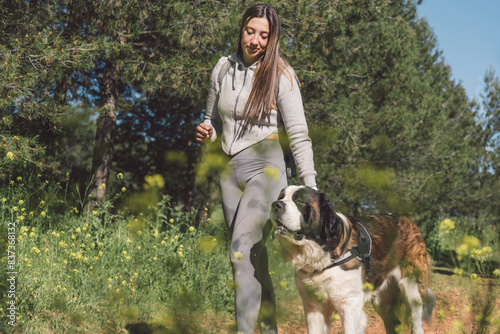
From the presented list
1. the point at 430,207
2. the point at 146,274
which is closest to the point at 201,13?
the point at 146,274

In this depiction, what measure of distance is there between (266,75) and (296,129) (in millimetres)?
375

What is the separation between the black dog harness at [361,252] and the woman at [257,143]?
1.56 feet

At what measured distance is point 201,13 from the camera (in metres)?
6.93

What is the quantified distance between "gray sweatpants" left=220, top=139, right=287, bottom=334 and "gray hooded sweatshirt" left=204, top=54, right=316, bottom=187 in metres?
0.08

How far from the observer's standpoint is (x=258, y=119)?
9.52 feet

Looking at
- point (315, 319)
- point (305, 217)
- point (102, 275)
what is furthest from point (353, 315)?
point (102, 275)

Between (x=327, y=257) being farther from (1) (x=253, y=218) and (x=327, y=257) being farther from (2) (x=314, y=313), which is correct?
(1) (x=253, y=218)

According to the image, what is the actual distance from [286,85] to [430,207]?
12218mm

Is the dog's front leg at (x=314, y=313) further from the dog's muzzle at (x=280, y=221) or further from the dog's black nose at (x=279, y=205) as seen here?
the dog's black nose at (x=279, y=205)

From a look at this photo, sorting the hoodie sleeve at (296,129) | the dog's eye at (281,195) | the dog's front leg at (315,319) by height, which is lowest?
the dog's front leg at (315,319)

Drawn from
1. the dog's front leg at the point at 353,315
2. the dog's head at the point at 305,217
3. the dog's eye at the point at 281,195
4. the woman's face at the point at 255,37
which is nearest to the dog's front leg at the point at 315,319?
the dog's front leg at the point at 353,315

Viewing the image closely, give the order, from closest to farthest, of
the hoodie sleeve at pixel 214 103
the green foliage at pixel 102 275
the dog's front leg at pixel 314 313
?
the dog's front leg at pixel 314 313
the hoodie sleeve at pixel 214 103
the green foliage at pixel 102 275

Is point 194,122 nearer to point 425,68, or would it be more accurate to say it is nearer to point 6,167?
point 6,167

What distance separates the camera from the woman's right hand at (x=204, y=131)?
3.05 meters
